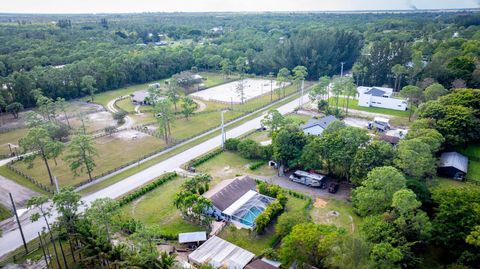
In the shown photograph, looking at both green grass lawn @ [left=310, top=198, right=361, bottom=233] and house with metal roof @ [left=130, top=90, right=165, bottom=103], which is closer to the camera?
green grass lawn @ [left=310, top=198, right=361, bottom=233]

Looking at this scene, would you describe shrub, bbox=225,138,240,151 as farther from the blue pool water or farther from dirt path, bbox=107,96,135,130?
dirt path, bbox=107,96,135,130

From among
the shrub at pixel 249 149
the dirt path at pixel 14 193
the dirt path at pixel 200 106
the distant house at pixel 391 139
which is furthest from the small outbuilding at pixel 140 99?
the distant house at pixel 391 139

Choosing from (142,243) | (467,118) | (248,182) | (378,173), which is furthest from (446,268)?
(467,118)

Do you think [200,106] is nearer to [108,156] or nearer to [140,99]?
[140,99]

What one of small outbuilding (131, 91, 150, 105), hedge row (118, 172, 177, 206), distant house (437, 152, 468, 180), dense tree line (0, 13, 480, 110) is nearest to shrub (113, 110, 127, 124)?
small outbuilding (131, 91, 150, 105)

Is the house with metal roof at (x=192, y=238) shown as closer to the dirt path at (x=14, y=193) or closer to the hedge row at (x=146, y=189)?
the hedge row at (x=146, y=189)
